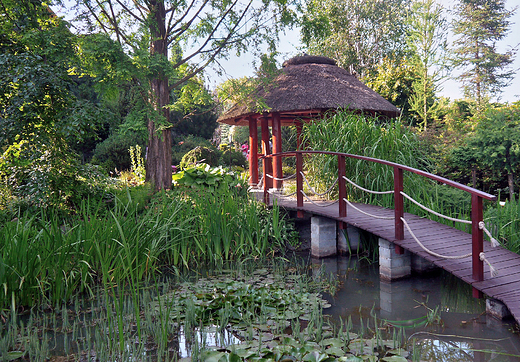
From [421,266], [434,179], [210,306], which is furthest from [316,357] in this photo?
[421,266]

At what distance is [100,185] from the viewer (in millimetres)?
6699

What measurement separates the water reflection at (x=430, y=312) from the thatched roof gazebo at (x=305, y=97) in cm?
446

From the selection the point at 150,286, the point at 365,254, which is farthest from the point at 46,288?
the point at 365,254

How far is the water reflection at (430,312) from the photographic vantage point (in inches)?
107

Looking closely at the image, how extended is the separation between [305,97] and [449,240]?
5.33 m

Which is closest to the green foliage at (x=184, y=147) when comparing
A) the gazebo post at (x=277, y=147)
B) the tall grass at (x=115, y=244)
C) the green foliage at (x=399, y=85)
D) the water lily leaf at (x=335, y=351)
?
the gazebo post at (x=277, y=147)

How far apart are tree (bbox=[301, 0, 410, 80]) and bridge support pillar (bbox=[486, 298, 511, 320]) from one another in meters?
18.9

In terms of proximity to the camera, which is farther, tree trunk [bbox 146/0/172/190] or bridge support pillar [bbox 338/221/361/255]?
tree trunk [bbox 146/0/172/190]

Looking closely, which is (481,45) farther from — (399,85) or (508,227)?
(508,227)

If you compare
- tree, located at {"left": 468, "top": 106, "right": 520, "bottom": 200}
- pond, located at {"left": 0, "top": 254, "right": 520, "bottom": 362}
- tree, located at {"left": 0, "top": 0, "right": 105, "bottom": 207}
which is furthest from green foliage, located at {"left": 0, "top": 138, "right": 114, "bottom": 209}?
tree, located at {"left": 468, "top": 106, "right": 520, "bottom": 200}

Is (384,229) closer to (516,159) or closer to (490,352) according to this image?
(490,352)

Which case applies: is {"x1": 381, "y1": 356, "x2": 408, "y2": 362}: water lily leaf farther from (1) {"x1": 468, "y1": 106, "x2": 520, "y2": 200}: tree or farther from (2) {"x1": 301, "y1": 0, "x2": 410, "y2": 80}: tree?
(2) {"x1": 301, "y1": 0, "x2": 410, "y2": 80}: tree

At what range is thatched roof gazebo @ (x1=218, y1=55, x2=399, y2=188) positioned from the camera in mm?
8703

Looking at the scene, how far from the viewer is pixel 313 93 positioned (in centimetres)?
891
